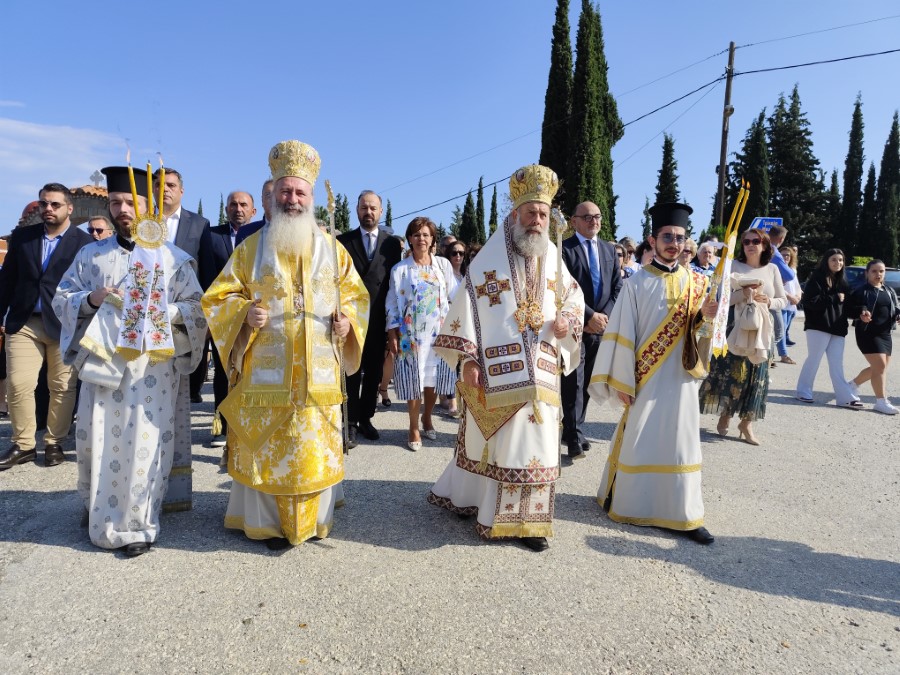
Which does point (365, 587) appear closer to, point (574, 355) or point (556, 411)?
point (556, 411)

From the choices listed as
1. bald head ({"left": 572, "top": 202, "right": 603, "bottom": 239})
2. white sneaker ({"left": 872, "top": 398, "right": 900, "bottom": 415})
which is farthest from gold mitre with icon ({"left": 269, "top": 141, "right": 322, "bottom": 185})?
white sneaker ({"left": 872, "top": 398, "right": 900, "bottom": 415})

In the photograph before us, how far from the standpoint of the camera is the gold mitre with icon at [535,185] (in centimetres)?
388

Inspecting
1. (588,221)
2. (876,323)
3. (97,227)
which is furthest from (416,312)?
(876,323)

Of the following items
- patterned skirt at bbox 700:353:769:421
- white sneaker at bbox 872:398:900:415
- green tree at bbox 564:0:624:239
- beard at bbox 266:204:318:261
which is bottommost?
white sneaker at bbox 872:398:900:415

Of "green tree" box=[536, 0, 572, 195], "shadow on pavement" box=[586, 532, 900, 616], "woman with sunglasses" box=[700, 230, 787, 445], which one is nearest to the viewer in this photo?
"shadow on pavement" box=[586, 532, 900, 616]

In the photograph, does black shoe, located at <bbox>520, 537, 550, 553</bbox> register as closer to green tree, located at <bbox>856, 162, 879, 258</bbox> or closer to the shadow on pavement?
the shadow on pavement

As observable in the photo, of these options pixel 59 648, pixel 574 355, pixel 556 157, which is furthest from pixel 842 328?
pixel 556 157

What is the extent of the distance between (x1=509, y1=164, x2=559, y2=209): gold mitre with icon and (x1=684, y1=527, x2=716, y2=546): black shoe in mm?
2455

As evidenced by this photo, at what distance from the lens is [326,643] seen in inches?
108

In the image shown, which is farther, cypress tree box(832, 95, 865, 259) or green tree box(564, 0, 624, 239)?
cypress tree box(832, 95, 865, 259)

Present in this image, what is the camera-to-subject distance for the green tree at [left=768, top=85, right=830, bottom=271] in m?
40.8

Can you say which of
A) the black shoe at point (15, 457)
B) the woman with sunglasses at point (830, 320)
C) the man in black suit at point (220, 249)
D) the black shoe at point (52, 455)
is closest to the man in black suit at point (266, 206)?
the man in black suit at point (220, 249)

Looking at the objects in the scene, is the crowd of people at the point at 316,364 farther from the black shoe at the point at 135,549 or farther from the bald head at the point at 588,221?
the bald head at the point at 588,221

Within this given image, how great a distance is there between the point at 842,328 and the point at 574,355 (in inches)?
257
